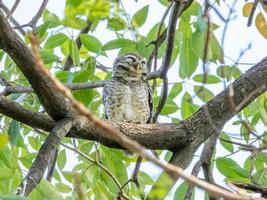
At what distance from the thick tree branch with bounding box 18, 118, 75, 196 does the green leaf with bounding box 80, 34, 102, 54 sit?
758 mm

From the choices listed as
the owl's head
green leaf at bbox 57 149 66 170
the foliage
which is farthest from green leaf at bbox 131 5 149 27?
the owl's head

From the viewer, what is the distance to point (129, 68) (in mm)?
4812

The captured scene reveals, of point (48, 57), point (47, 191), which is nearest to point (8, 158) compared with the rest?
point (47, 191)

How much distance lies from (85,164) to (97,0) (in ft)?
8.40

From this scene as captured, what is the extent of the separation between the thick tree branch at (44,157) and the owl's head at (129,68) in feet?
7.37

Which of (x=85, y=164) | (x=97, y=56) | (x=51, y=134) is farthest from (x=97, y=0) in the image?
(x=85, y=164)

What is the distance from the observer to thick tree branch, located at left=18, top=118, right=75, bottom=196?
2172mm

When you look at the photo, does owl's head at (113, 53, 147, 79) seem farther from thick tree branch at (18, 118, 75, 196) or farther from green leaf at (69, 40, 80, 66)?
thick tree branch at (18, 118, 75, 196)

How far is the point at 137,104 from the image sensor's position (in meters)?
4.58

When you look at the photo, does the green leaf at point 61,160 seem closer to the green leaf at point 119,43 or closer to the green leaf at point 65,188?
the green leaf at point 65,188

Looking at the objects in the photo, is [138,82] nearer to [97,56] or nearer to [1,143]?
[97,56]

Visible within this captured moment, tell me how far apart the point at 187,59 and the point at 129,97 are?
5.85 feet

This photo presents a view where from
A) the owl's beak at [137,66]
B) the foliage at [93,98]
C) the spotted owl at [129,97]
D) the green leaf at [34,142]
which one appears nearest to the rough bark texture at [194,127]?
the foliage at [93,98]

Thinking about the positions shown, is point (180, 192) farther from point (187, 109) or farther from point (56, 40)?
point (56, 40)
